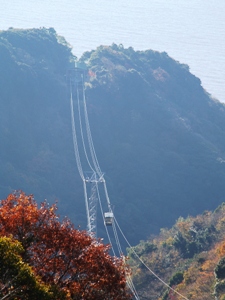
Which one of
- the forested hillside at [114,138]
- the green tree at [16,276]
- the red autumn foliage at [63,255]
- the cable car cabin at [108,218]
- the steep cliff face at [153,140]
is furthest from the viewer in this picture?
the steep cliff face at [153,140]

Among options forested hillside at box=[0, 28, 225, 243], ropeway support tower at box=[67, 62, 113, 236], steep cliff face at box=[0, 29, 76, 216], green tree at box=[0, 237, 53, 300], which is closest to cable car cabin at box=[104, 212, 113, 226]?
ropeway support tower at box=[67, 62, 113, 236]

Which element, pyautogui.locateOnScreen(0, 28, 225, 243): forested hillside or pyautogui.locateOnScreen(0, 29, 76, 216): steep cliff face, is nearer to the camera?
pyautogui.locateOnScreen(0, 29, 76, 216): steep cliff face

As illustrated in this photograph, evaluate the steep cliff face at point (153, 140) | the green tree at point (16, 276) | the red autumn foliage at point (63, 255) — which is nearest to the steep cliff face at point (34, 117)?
the steep cliff face at point (153, 140)

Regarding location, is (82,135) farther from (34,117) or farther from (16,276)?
(16,276)

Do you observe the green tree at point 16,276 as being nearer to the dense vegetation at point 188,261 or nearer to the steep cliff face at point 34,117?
the dense vegetation at point 188,261

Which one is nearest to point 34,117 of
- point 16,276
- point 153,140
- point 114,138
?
point 114,138

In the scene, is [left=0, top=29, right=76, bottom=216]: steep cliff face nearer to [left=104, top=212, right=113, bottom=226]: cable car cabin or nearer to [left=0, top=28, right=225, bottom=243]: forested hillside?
[left=0, top=28, right=225, bottom=243]: forested hillside
